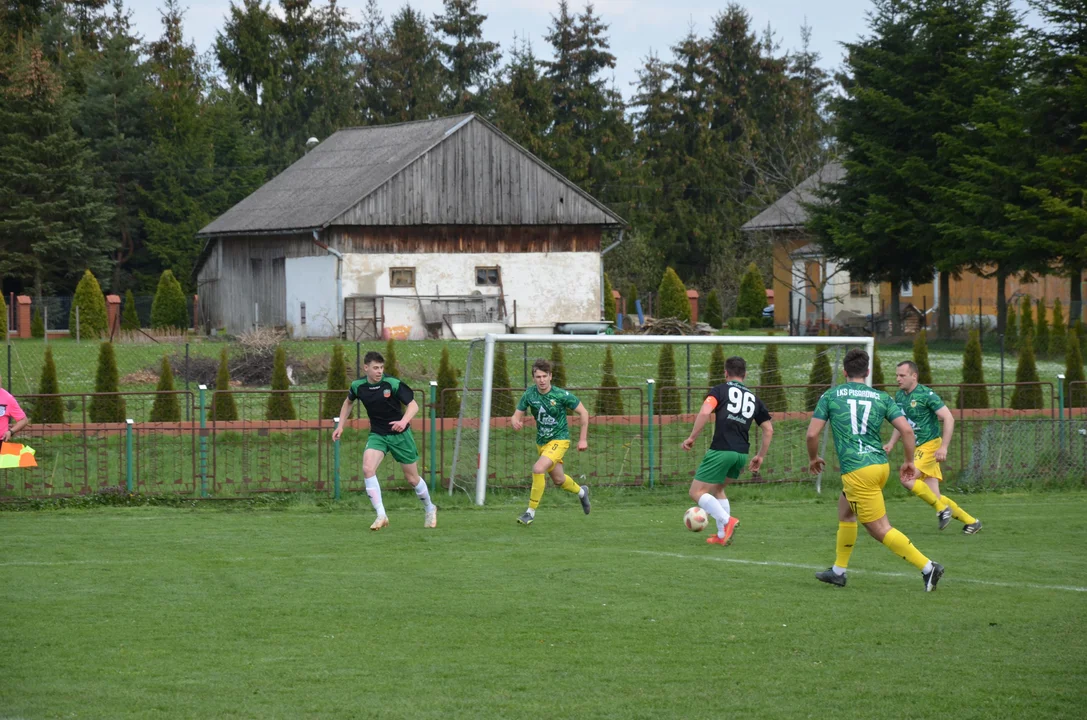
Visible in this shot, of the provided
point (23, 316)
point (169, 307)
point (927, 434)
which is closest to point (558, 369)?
point (927, 434)

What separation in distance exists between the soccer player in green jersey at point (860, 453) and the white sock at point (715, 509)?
2329mm

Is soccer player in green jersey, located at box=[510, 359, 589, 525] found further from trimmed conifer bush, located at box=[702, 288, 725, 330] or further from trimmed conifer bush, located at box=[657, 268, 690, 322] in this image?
trimmed conifer bush, located at box=[702, 288, 725, 330]

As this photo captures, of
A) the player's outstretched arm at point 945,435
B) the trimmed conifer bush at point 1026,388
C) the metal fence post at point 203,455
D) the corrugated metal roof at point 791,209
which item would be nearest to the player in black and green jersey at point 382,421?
the metal fence post at point 203,455

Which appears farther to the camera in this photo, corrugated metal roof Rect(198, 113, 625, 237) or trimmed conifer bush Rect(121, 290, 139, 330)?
trimmed conifer bush Rect(121, 290, 139, 330)

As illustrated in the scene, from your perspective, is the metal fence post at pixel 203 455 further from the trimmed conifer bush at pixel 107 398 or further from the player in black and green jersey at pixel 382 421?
the player in black and green jersey at pixel 382 421

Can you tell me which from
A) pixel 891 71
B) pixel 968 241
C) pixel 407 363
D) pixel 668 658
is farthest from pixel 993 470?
pixel 891 71

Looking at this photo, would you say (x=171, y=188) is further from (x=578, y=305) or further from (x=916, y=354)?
(x=916, y=354)

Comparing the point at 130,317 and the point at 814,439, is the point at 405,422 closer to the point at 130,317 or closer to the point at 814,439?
the point at 814,439

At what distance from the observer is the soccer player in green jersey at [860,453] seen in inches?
372

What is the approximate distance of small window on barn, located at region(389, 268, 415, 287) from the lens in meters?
42.2

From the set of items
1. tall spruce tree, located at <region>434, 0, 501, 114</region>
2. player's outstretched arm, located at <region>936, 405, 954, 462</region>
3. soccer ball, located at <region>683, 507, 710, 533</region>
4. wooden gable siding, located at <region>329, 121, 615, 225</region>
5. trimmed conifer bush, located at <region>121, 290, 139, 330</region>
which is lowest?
soccer ball, located at <region>683, 507, 710, 533</region>

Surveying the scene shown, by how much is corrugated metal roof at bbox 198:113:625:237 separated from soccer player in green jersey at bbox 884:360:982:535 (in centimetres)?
2975

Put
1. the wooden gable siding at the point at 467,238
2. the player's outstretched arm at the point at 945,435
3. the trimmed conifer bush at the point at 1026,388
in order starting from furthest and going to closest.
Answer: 1. the wooden gable siding at the point at 467,238
2. the trimmed conifer bush at the point at 1026,388
3. the player's outstretched arm at the point at 945,435

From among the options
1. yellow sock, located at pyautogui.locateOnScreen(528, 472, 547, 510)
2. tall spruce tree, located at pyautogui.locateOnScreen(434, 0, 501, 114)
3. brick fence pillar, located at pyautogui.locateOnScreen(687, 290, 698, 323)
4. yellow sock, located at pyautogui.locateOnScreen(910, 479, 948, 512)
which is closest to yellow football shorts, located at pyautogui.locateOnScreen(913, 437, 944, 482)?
yellow sock, located at pyautogui.locateOnScreen(910, 479, 948, 512)
